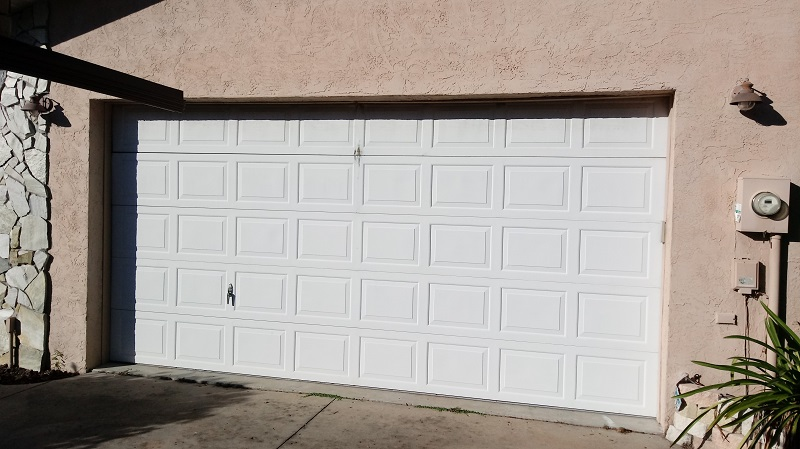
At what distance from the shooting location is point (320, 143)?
641 centimetres

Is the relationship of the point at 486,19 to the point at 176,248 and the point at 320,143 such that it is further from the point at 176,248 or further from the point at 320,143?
the point at 176,248

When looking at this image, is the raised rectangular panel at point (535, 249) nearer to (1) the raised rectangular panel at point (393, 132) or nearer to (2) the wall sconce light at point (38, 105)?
(1) the raised rectangular panel at point (393, 132)

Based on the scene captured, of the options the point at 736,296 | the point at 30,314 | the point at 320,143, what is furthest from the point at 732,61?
the point at 30,314

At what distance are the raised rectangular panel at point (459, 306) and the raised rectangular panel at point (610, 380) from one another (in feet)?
3.08

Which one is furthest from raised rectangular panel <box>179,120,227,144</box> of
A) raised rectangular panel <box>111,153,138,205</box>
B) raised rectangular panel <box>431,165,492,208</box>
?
raised rectangular panel <box>431,165,492,208</box>

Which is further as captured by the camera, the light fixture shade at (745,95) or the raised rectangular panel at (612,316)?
the raised rectangular panel at (612,316)

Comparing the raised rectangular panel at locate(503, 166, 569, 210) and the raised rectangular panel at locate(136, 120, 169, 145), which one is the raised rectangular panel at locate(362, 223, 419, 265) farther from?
the raised rectangular panel at locate(136, 120, 169, 145)

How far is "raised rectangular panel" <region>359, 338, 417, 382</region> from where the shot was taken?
6223mm

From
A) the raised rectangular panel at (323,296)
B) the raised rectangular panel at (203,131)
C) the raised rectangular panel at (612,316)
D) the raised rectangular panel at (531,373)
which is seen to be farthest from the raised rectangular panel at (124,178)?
the raised rectangular panel at (612,316)

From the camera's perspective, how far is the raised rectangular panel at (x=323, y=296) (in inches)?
251

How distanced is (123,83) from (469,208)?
9.94ft

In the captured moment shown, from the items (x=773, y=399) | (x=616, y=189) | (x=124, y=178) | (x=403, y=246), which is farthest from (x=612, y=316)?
(x=124, y=178)

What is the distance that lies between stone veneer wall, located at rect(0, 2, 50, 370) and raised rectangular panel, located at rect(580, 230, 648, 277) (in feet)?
17.6

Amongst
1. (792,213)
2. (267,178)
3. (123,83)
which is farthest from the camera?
(267,178)
